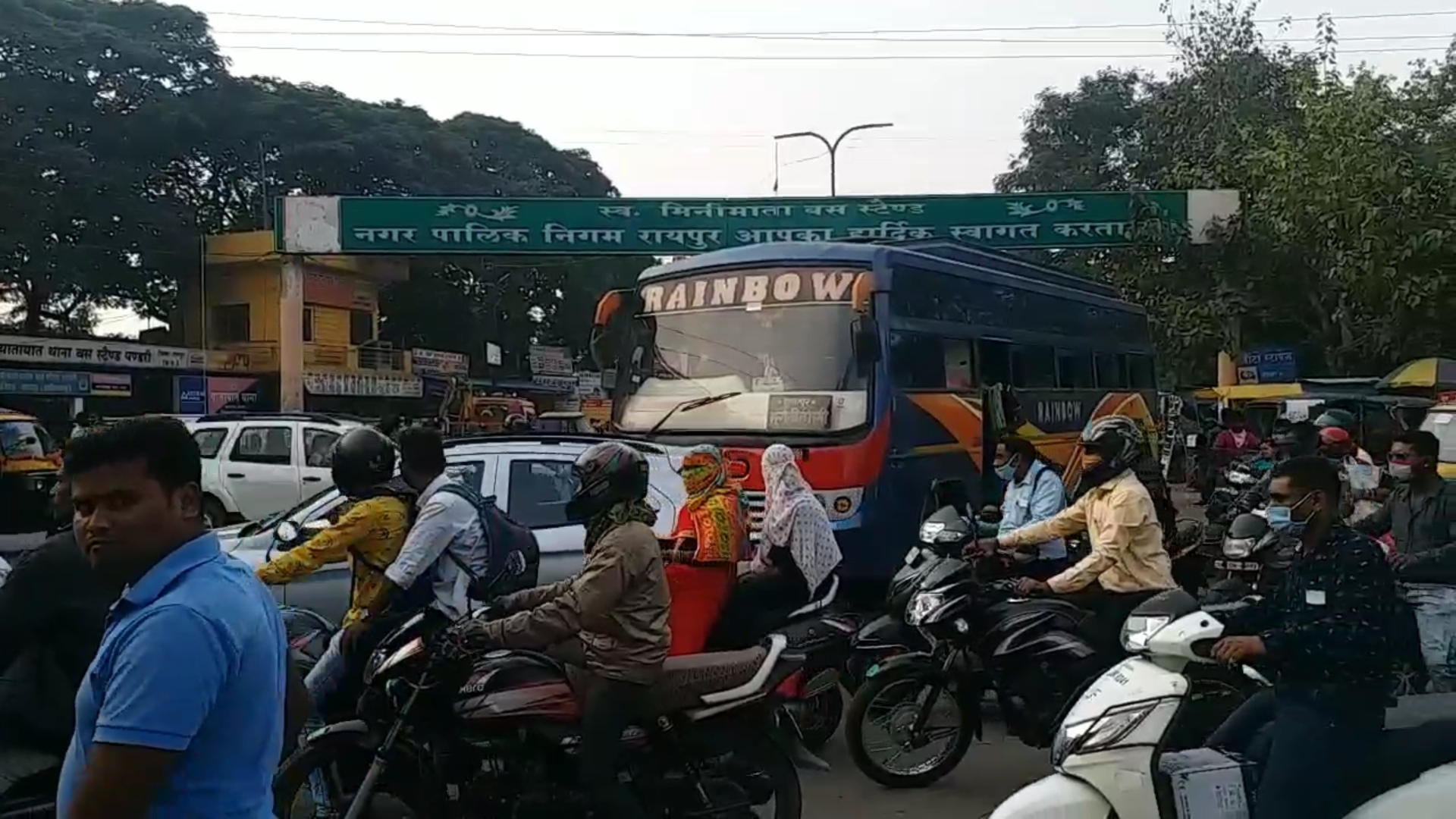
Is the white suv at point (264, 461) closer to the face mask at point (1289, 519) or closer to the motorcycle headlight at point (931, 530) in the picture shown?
the motorcycle headlight at point (931, 530)

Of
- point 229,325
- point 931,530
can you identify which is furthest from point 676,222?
point 931,530

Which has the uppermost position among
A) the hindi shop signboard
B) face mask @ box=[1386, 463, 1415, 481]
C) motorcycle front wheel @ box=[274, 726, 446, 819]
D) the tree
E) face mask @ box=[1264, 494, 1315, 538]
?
the tree

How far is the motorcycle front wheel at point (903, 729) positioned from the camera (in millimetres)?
6199

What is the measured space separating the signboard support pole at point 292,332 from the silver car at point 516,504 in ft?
52.6

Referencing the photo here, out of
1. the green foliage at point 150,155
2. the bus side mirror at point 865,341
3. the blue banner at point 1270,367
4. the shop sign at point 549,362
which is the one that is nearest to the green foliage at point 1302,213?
the blue banner at point 1270,367

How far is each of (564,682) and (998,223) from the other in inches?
766

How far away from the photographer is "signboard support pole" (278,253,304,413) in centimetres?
2378

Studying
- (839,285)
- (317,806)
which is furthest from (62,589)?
(839,285)

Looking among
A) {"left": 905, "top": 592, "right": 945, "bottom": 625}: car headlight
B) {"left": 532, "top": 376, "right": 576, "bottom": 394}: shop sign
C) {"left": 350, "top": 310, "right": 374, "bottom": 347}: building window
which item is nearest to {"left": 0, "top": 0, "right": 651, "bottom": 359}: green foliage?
{"left": 350, "top": 310, "right": 374, "bottom": 347}: building window

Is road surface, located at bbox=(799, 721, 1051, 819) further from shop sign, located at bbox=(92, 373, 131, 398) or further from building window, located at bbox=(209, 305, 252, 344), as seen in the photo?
building window, located at bbox=(209, 305, 252, 344)

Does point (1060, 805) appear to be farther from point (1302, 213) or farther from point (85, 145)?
point (85, 145)

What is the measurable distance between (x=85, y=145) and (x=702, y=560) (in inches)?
1126

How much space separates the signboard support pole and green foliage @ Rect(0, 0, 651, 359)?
3.89m

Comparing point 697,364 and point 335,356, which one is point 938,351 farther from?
point 335,356
